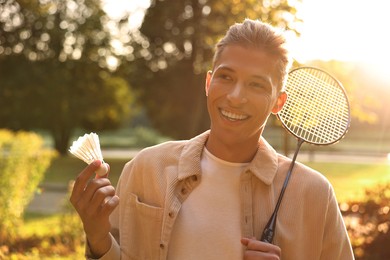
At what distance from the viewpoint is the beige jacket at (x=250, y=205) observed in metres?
2.49

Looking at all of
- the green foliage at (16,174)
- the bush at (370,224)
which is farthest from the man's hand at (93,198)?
the green foliage at (16,174)

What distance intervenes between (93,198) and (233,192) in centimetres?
57

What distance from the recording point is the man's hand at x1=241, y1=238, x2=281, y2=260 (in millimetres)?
2297

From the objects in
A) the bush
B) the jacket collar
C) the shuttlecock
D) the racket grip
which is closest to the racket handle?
the racket grip

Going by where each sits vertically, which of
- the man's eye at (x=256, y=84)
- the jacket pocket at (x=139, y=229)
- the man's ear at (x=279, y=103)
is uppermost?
the man's eye at (x=256, y=84)

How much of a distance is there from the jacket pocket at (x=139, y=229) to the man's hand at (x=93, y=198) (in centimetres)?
24

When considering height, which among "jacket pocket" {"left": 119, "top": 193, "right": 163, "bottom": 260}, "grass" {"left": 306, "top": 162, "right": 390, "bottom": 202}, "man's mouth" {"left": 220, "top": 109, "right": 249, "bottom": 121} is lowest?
"grass" {"left": 306, "top": 162, "right": 390, "bottom": 202}

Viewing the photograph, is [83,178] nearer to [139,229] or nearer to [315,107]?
[139,229]

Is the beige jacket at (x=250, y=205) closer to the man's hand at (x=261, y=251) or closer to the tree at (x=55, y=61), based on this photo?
the man's hand at (x=261, y=251)

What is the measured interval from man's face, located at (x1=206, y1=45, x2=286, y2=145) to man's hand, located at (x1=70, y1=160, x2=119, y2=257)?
0.52 metres

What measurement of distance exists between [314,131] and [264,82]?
780 mm

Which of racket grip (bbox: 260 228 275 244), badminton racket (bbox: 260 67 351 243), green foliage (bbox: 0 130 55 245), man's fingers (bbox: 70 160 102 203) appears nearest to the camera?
man's fingers (bbox: 70 160 102 203)

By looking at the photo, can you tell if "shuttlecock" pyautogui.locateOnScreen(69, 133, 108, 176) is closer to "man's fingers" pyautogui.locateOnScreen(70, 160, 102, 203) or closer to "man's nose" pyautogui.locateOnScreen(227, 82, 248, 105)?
"man's fingers" pyautogui.locateOnScreen(70, 160, 102, 203)

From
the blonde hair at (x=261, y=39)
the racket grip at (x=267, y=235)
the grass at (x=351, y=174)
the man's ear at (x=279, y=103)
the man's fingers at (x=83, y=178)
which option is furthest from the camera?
the grass at (x=351, y=174)
